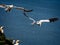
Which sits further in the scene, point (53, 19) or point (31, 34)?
point (31, 34)

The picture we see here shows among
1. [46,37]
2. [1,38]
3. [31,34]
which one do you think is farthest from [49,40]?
[1,38]

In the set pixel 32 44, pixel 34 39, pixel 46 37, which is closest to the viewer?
pixel 32 44

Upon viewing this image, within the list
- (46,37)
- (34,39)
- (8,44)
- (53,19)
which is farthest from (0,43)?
(46,37)

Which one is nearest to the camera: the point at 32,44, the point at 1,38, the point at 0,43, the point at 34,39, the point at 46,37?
the point at 0,43

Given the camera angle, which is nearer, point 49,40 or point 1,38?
point 1,38

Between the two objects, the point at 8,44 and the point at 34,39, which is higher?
the point at 8,44

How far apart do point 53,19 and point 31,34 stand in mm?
17250

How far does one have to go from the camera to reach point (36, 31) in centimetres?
2519

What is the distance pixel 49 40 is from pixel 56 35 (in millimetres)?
884

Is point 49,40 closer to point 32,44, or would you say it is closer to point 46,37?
point 46,37

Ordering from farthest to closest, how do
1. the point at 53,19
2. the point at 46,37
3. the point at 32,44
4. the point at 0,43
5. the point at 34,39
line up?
the point at 46,37
the point at 34,39
the point at 32,44
the point at 53,19
the point at 0,43

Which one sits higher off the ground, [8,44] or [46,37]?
[8,44]

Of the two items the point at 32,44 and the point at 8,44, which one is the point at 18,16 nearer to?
the point at 32,44

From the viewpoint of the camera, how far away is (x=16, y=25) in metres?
24.5
